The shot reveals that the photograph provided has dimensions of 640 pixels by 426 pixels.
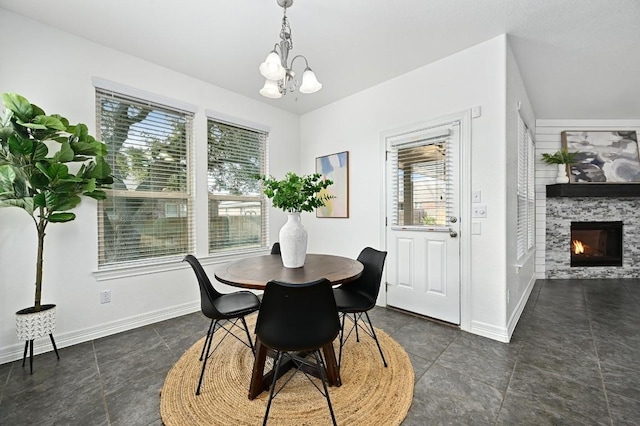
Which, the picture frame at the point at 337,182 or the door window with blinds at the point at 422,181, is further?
the picture frame at the point at 337,182

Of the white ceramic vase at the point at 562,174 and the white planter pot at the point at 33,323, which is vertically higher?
the white ceramic vase at the point at 562,174

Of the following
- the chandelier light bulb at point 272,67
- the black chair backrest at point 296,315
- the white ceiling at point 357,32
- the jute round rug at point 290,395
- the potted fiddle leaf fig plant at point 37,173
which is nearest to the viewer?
the black chair backrest at point 296,315

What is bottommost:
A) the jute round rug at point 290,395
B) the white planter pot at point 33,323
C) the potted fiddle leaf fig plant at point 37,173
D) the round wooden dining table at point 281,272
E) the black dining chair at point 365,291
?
the jute round rug at point 290,395

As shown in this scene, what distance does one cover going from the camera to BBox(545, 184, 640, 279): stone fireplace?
4.73 metres

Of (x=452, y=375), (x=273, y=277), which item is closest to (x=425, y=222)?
(x=452, y=375)

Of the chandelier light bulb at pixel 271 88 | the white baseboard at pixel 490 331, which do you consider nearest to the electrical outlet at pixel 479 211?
the white baseboard at pixel 490 331

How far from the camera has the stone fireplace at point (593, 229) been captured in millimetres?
4727

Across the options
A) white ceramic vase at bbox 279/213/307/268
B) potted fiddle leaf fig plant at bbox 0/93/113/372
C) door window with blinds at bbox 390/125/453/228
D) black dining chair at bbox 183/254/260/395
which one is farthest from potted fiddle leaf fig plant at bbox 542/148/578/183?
potted fiddle leaf fig plant at bbox 0/93/113/372

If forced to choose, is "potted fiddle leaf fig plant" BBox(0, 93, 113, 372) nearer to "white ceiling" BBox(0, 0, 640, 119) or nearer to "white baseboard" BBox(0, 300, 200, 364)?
"white baseboard" BBox(0, 300, 200, 364)

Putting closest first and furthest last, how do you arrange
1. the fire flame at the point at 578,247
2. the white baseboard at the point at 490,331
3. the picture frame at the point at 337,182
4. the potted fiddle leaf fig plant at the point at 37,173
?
the potted fiddle leaf fig plant at the point at 37,173, the white baseboard at the point at 490,331, the picture frame at the point at 337,182, the fire flame at the point at 578,247

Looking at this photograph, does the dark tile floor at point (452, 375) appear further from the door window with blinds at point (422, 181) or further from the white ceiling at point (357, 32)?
the white ceiling at point (357, 32)

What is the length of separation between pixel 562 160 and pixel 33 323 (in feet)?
22.8

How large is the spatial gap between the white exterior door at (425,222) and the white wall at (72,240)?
248cm

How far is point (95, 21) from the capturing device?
2264 mm
